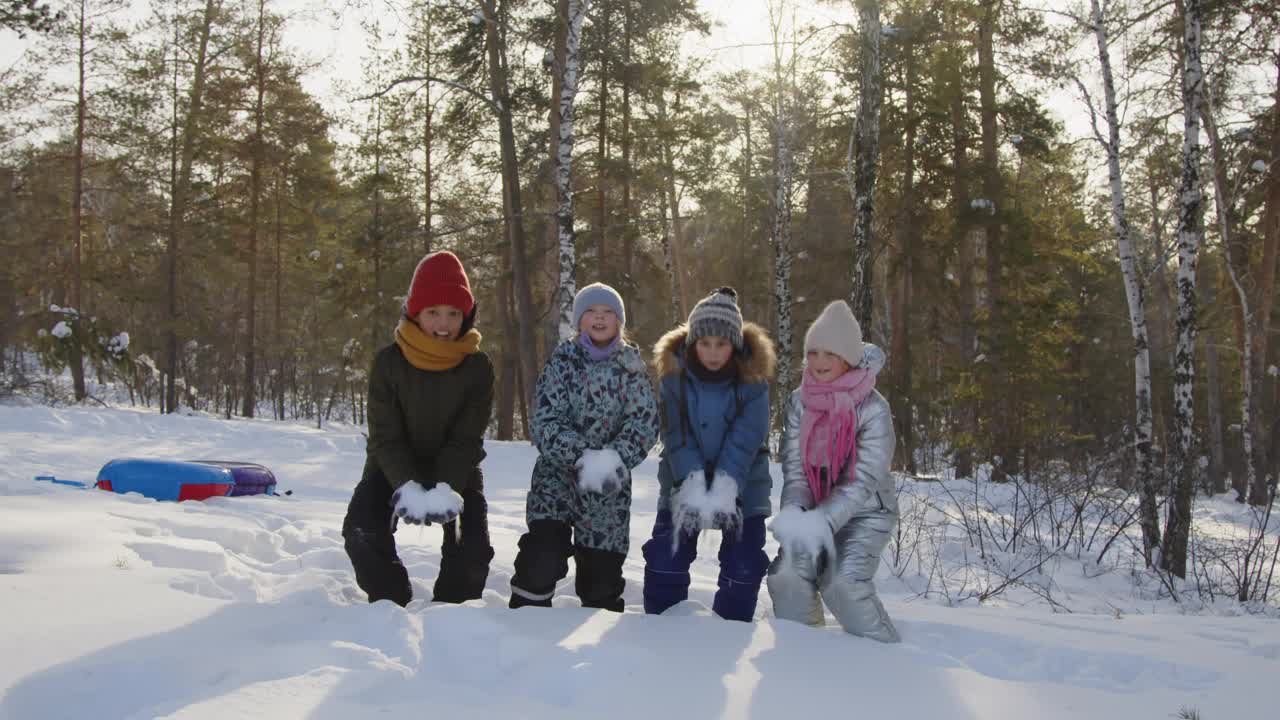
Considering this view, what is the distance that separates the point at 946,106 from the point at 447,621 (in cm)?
1590

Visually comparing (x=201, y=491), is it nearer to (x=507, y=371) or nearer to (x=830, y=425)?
(x=830, y=425)

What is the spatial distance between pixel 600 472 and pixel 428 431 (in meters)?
1.00

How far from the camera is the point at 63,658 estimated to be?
2.72 metres

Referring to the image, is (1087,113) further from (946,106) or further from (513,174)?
(513,174)

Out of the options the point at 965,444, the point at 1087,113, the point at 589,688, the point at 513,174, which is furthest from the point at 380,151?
the point at 589,688

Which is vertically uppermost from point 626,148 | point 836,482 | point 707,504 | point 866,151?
point 626,148

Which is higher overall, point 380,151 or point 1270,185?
point 380,151

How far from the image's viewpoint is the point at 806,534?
3.71m

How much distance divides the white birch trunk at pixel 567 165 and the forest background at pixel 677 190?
0.05 meters

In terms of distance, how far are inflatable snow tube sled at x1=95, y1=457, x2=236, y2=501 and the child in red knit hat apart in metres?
3.13

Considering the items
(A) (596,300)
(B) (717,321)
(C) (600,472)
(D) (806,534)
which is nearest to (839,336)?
(B) (717,321)

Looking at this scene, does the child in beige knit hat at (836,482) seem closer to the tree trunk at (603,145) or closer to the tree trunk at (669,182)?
the tree trunk at (669,182)

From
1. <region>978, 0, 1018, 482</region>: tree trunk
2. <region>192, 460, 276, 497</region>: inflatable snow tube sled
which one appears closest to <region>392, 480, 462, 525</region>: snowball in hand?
<region>192, 460, 276, 497</region>: inflatable snow tube sled

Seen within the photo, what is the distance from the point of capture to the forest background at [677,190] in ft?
38.6
